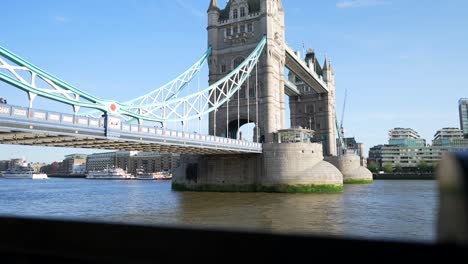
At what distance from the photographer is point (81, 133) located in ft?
76.6

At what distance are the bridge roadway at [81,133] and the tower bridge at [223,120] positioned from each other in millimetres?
54

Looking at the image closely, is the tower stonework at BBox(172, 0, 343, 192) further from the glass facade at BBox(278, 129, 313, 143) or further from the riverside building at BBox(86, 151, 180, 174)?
the riverside building at BBox(86, 151, 180, 174)

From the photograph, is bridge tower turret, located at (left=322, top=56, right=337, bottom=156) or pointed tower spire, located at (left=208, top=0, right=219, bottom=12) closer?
pointed tower spire, located at (left=208, top=0, right=219, bottom=12)

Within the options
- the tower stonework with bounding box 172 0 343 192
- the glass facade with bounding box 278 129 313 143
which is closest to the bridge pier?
the tower stonework with bounding box 172 0 343 192

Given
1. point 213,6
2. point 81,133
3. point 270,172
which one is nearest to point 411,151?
point 213,6

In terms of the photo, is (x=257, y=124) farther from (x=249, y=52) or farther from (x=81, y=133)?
(x=81, y=133)

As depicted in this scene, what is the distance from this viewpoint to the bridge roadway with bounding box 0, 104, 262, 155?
20250 millimetres

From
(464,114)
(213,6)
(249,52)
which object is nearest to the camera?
(249,52)

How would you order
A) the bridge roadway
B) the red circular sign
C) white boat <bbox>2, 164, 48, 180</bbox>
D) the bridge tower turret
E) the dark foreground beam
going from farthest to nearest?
white boat <bbox>2, 164, 48, 180</bbox>
the bridge tower turret
the red circular sign
the bridge roadway
the dark foreground beam

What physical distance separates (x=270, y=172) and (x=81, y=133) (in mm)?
22737

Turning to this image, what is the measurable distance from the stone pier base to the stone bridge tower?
2045 centimetres

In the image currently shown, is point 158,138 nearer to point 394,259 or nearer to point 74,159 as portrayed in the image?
point 394,259

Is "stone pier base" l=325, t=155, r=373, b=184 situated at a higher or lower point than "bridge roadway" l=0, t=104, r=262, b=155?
lower

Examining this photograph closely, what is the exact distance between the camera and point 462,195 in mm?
1669
